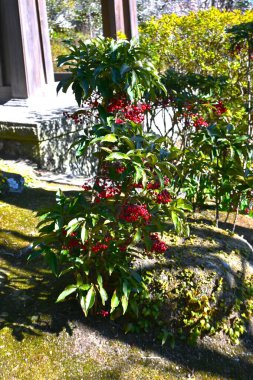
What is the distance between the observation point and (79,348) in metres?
2.62

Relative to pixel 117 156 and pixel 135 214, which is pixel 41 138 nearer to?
pixel 135 214

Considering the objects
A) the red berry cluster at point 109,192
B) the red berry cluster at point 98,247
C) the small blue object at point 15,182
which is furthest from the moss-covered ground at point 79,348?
the small blue object at point 15,182

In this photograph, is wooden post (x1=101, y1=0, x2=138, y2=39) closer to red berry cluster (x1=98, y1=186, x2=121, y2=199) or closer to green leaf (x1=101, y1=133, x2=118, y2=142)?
red berry cluster (x1=98, y1=186, x2=121, y2=199)

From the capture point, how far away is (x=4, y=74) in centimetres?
716

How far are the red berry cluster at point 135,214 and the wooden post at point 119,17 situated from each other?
585cm

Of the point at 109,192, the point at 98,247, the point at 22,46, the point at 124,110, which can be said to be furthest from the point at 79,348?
the point at 22,46

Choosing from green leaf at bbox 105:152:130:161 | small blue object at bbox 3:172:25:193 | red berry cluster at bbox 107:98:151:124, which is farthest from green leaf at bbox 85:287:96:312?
small blue object at bbox 3:172:25:193

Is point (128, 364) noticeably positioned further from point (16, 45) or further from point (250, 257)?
point (16, 45)

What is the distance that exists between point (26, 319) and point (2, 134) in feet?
11.4

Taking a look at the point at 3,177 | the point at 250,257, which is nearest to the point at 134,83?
the point at 250,257

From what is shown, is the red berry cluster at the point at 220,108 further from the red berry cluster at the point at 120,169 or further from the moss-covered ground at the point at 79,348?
the red berry cluster at the point at 120,169

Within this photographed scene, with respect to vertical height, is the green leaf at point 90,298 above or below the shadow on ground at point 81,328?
above

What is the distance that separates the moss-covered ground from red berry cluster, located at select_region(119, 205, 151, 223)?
66 cm

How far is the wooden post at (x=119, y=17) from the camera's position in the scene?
7.79m
